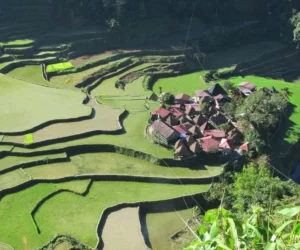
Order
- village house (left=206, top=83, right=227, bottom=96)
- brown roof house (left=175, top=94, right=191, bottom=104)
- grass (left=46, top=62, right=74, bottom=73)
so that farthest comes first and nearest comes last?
grass (left=46, top=62, right=74, bottom=73)
village house (left=206, top=83, right=227, bottom=96)
brown roof house (left=175, top=94, right=191, bottom=104)

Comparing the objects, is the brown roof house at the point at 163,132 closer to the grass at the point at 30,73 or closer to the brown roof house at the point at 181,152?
the brown roof house at the point at 181,152

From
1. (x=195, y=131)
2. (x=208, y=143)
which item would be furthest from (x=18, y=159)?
(x=208, y=143)

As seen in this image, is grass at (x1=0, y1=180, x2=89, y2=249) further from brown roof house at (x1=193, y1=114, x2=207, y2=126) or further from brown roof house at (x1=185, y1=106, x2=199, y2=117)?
brown roof house at (x1=185, y1=106, x2=199, y2=117)

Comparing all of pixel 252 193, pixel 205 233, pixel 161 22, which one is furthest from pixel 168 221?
pixel 161 22

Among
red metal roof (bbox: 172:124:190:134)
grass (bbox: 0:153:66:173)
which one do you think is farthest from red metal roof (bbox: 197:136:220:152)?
grass (bbox: 0:153:66:173)

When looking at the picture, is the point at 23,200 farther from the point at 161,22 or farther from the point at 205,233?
the point at 161,22

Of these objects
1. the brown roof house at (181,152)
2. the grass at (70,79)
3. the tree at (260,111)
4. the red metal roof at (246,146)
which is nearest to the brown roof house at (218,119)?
the tree at (260,111)
